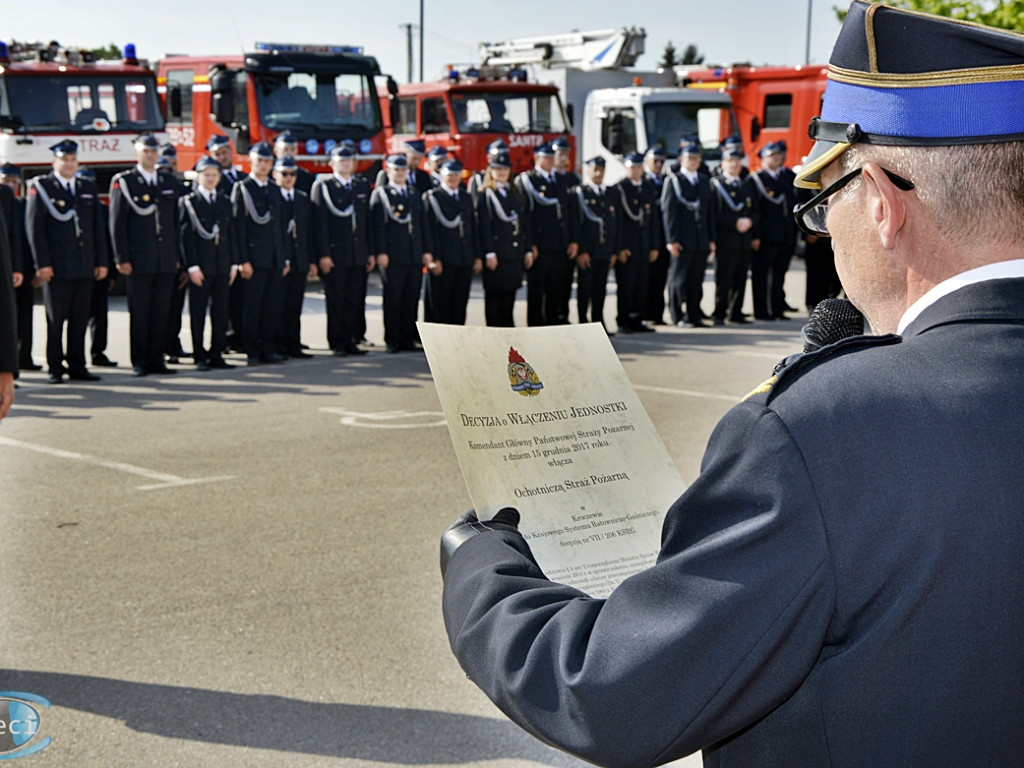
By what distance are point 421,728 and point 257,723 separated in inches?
19.5

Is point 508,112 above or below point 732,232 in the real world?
above

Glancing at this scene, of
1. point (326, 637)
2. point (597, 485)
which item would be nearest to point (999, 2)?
point (326, 637)

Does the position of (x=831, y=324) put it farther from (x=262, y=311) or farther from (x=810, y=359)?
(x=262, y=311)

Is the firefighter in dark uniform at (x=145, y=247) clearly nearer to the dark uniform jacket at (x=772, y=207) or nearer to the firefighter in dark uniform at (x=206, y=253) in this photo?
A: the firefighter in dark uniform at (x=206, y=253)

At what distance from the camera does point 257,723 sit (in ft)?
12.1

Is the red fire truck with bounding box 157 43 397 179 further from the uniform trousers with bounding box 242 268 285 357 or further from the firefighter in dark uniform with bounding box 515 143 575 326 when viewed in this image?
the uniform trousers with bounding box 242 268 285 357

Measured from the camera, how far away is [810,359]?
1239 millimetres

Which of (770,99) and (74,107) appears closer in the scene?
(74,107)

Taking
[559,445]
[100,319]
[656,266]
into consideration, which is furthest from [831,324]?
[656,266]

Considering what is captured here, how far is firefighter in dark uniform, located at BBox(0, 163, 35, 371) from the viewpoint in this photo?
1043 centimetres

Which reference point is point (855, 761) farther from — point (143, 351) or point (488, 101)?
point (488, 101)

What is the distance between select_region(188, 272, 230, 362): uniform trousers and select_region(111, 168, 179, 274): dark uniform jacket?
0.43 meters

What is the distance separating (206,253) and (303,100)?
701 cm

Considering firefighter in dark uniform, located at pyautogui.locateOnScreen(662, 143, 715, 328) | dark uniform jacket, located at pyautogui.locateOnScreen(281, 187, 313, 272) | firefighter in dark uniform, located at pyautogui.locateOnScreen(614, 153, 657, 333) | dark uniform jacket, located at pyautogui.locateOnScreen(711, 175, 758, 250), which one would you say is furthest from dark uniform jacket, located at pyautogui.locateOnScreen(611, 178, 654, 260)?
dark uniform jacket, located at pyautogui.locateOnScreen(281, 187, 313, 272)
